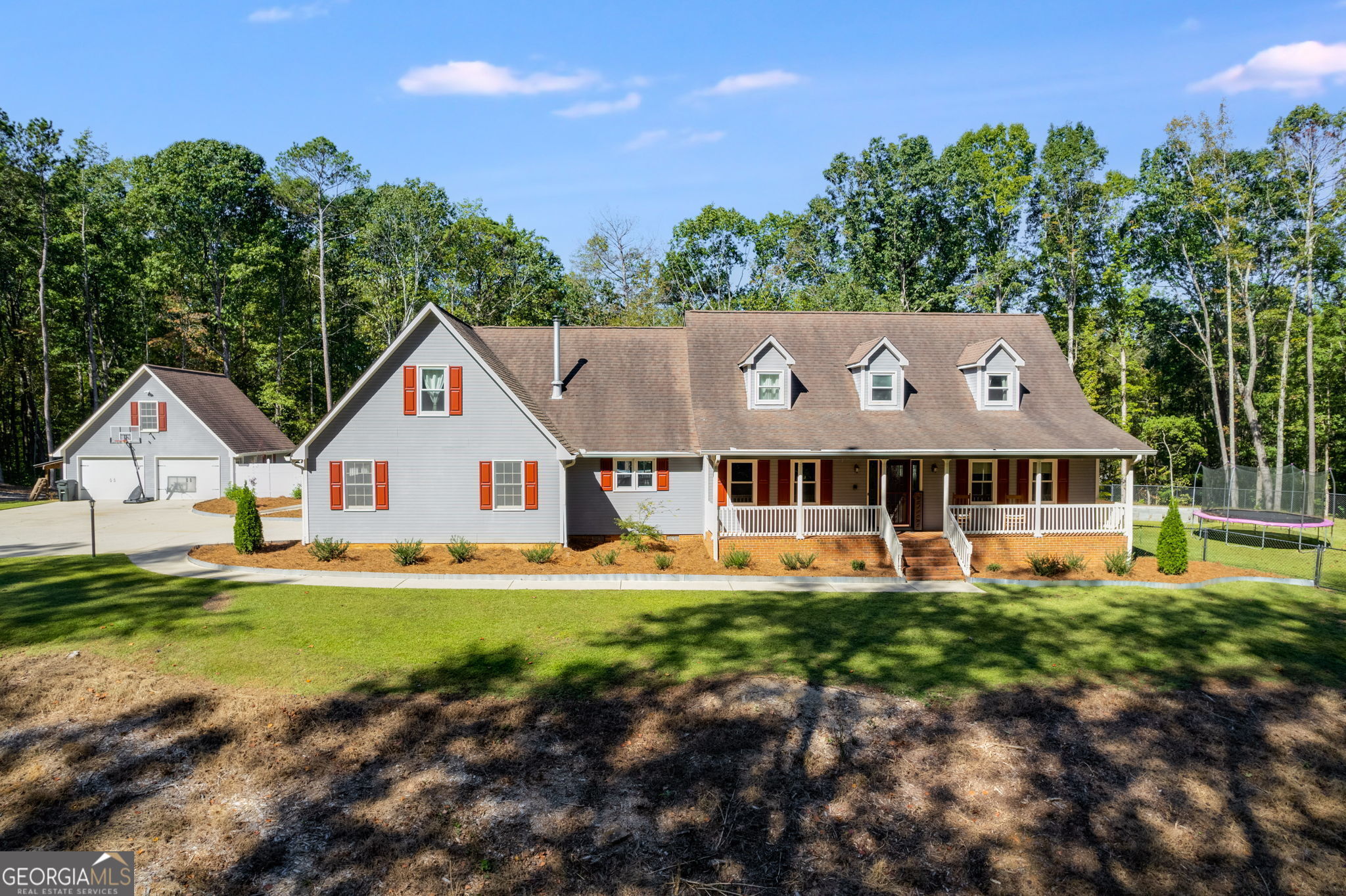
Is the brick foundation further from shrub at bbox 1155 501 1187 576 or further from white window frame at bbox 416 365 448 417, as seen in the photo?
white window frame at bbox 416 365 448 417

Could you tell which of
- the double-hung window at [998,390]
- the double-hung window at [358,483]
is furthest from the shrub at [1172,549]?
the double-hung window at [358,483]

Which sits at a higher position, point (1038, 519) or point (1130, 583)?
point (1038, 519)

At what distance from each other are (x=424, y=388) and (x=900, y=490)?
14.6m

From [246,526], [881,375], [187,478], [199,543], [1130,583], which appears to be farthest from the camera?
[187,478]

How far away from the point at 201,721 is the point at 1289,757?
13890mm

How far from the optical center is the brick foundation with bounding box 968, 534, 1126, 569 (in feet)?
62.7

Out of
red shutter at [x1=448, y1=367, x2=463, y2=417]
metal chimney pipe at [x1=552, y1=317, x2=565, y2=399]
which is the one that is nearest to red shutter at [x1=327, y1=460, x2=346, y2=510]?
red shutter at [x1=448, y1=367, x2=463, y2=417]

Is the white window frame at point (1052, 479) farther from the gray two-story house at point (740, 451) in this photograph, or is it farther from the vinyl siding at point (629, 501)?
the vinyl siding at point (629, 501)

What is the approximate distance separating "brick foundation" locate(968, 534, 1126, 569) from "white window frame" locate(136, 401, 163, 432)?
115 ft

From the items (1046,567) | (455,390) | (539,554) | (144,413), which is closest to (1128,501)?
(1046,567)

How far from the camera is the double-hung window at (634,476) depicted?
2208 centimetres

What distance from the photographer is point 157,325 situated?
149 ft

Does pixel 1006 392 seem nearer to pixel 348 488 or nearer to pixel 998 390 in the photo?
pixel 998 390

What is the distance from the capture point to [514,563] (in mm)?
18406
